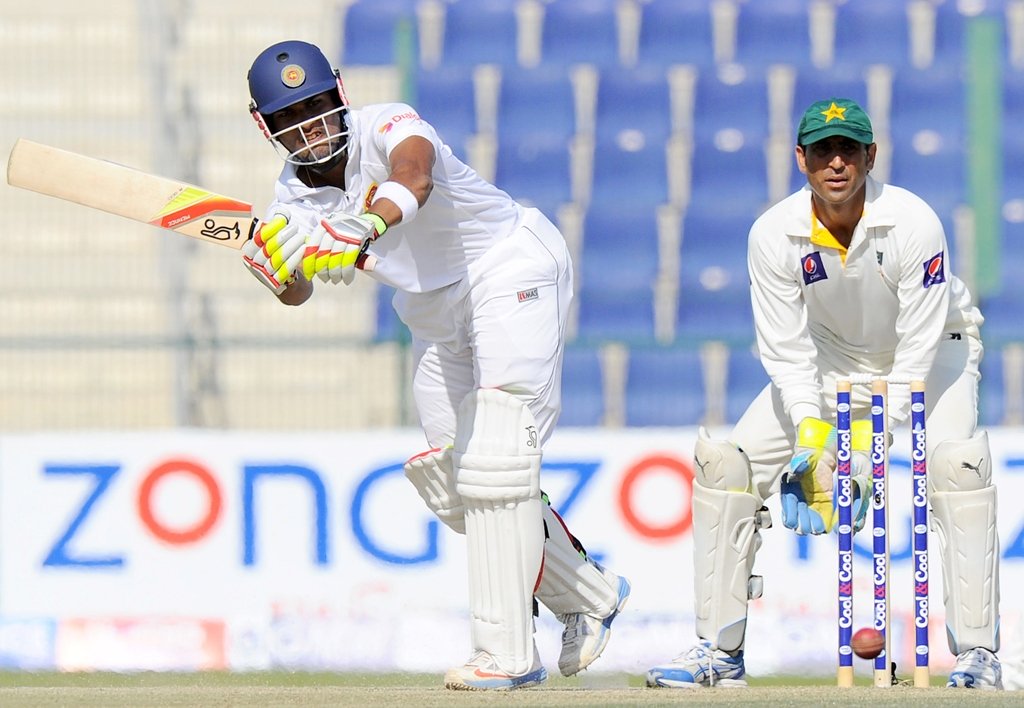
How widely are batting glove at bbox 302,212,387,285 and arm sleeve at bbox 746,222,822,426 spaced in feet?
3.30

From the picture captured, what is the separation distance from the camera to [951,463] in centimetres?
388

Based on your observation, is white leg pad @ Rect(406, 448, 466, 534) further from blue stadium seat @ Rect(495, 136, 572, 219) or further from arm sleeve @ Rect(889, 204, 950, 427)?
blue stadium seat @ Rect(495, 136, 572, 219)

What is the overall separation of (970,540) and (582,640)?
944mm

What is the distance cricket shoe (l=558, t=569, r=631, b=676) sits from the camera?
419cm

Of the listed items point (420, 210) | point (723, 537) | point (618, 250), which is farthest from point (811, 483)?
point (618, 250)

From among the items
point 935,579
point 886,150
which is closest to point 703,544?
point 935,579

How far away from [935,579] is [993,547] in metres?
1.75

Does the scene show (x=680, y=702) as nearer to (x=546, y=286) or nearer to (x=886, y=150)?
(x=546, y=286)

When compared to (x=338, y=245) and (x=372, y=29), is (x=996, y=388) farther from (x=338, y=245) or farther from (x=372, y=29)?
(x=338, y=245)

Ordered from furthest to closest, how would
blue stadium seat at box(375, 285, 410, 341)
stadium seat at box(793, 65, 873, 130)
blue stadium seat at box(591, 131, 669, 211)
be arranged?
1. stadium seat at box(793, 65, 873, 130)
2. blue stadium seat at box(591, 131, 669, 211)
3. blue stadium seat at box(375, 285, 410, 341)

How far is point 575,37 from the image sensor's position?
9867 mm

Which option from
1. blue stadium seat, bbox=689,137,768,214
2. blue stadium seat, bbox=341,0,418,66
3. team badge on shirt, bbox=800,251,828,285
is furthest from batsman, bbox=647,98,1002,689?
blue stadium seat, bbox=341,0,418,66

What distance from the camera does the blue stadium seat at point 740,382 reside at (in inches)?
307

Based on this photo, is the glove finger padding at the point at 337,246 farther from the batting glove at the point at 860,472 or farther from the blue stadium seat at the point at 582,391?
the blue stadium seat at the point at 582,391
